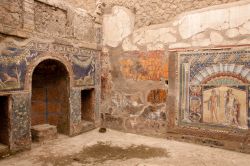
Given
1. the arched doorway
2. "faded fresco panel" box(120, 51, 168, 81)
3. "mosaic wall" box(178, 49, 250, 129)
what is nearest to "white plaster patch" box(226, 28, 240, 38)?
"mosaic wall" box(178, 49, 250, 129)

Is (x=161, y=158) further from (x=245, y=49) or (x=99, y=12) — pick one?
(x=99, y=12)

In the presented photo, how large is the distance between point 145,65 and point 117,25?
112cm

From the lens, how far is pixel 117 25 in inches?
204

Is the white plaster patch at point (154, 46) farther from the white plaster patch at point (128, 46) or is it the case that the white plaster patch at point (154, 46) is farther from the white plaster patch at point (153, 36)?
the white plaster patch at point (128, 46)

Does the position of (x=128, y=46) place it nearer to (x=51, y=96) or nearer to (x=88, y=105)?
(x=88, y=105)

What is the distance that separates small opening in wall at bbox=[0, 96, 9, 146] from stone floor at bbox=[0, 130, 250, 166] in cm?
34

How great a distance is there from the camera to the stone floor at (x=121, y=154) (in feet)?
11.2

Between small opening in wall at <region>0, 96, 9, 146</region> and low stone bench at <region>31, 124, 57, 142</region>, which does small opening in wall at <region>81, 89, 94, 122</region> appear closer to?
low stone bench at <region>31, 124, 57, 142</region>

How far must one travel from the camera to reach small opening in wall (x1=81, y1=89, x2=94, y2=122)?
5.34 meters

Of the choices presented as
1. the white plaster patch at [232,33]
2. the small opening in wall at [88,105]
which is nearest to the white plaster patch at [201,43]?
the white plaster patch at [232,33]

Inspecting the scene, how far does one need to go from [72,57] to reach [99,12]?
1.35m

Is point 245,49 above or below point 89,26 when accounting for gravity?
below

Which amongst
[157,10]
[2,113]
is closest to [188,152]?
[157,10]

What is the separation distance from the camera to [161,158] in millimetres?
3592
